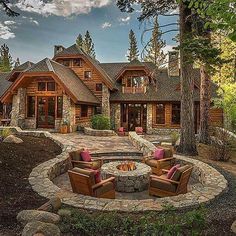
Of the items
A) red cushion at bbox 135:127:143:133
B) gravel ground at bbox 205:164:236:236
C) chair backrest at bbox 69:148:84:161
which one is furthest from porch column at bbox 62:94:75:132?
gravel ground at bbox 205:164:236:236

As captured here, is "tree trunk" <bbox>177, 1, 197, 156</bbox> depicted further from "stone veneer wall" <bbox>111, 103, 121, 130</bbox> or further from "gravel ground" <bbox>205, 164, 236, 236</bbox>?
"stone veneer wall" <bbox>111, 103, 121, 130</bbox>

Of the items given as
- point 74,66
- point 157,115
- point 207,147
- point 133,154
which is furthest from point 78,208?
point 74,66

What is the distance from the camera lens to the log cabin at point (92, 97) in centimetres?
2052

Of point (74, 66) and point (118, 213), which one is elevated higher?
point (74, 66)

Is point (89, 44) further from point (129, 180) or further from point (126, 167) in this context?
point (129, 180)

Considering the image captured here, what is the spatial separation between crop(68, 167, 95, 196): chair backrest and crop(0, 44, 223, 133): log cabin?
1323cm

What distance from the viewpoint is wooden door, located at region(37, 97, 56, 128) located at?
20941mm

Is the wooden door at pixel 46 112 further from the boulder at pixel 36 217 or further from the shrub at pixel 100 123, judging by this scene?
the boulder at pixel 36 217

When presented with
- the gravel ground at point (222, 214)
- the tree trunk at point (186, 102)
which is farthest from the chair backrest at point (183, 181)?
the tree trunk at point (186, 102)

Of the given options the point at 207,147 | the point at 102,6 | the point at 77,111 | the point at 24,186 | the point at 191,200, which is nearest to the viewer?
the point at 191,200

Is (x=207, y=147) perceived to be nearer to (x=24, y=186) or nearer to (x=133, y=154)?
(x=133, y=154)

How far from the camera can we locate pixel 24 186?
21.8 ft

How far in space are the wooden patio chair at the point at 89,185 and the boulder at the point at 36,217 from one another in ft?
5.90

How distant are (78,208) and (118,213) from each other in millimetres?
877
